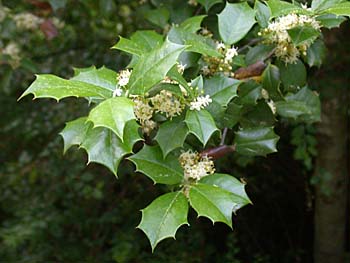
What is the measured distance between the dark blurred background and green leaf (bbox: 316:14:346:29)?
100 cm

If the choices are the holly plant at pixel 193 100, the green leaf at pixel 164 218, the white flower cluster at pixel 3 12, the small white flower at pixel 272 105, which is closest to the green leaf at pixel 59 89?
the holly plant at pixel 193 100

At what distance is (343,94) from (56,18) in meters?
1.32

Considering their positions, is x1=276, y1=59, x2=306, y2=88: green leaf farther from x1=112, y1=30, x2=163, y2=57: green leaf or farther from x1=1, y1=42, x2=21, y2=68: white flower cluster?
x1=1, y1=42, x2=21, y2=68: white flower cluster

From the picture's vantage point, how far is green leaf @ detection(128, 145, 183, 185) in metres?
1.02

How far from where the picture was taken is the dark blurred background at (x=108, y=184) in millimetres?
2377

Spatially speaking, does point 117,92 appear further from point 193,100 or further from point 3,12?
point 3,12

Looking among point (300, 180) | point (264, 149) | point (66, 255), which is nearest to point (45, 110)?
point (66, 255)

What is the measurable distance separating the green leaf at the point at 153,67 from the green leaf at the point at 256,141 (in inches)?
16.6

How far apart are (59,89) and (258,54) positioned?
0.63 metres

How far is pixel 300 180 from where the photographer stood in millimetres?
2822

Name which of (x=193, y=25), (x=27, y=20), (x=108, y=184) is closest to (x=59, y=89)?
(x=193, y=25)

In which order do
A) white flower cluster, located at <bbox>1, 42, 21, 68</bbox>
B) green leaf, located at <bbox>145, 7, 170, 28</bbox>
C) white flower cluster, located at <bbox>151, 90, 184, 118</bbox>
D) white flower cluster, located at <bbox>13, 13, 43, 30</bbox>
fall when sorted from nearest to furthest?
white flower cluster, located at <bbox>151, 90, 184, 118</bbox> → green leaf, located at <bbox>145, 7, 170, 28</bbox> → white flower cluster, located at <bbox>1, 42, 21, 68</bbox> → white flower cluster, located at <bbox>13, 13, 43, 30</bbox>

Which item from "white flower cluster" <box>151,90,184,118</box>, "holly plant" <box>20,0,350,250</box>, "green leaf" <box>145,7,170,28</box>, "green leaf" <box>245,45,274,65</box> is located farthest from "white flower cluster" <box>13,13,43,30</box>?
"white flower cluster" <box>151,90,184,118</box>

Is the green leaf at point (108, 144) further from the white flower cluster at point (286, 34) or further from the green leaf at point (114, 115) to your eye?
the white flower cluster at point (286, 34)
